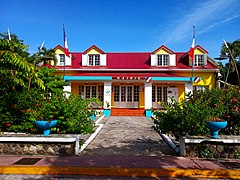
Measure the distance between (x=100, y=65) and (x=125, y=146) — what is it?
53.7ft

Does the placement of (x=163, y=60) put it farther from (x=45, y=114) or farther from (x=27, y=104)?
(x=45, y=114)

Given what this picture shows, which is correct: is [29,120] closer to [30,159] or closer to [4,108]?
[4,108]

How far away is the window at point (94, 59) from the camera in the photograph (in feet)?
75.6

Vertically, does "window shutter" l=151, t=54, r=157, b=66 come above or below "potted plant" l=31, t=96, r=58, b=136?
above

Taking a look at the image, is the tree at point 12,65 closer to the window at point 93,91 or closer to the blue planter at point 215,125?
the blue planter at point 215,125

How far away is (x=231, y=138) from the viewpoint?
608cm

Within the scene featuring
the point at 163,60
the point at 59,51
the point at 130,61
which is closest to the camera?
the point at 163,60

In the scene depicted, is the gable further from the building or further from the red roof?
the red roof

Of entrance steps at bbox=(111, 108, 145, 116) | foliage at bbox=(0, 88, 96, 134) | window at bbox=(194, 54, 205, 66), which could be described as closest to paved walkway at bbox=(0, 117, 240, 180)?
foliage at bbox=(0, 88, 96, 134)

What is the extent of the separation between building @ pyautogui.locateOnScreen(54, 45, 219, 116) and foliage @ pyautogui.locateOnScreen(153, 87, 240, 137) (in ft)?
37.3

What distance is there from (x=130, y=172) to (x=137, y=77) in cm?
1466

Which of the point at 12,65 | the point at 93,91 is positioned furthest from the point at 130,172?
the point at 93,91

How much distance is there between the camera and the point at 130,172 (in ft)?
16.3

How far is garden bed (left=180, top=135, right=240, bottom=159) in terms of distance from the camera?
19.8 feet
